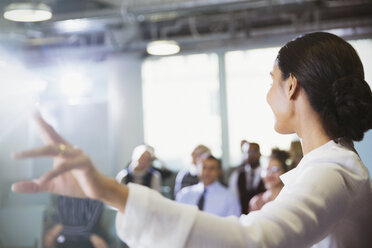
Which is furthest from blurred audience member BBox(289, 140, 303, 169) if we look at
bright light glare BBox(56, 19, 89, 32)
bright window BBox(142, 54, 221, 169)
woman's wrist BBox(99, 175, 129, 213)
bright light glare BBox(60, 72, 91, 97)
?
bright light glare BBox(60, 72, 91, 97)

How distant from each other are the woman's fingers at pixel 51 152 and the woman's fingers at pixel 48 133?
0.03 metres

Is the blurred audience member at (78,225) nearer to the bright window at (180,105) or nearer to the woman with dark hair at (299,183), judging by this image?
the woman with dark hair at (299,183)

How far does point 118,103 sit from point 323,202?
697cm

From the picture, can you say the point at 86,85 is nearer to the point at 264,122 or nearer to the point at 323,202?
the point at 264,122

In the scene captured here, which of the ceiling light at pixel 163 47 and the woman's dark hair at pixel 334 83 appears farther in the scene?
the ceiling light at pixel 163 47

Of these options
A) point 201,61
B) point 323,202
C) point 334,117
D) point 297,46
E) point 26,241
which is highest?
point 201,61

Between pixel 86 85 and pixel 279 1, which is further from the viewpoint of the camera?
pixel 86 85

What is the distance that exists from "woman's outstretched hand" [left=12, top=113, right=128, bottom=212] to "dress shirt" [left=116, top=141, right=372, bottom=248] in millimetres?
25

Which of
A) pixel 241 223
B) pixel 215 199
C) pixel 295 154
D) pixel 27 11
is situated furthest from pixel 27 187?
pixel 27 11

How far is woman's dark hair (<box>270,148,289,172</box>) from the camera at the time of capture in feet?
10.00

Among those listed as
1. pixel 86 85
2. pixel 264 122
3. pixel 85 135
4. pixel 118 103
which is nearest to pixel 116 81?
pixel 118 103

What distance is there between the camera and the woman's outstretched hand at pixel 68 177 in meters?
0.48

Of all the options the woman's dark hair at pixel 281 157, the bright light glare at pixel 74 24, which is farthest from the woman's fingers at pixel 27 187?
the bright light glare at pixel 74 24

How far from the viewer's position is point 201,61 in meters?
7.88
